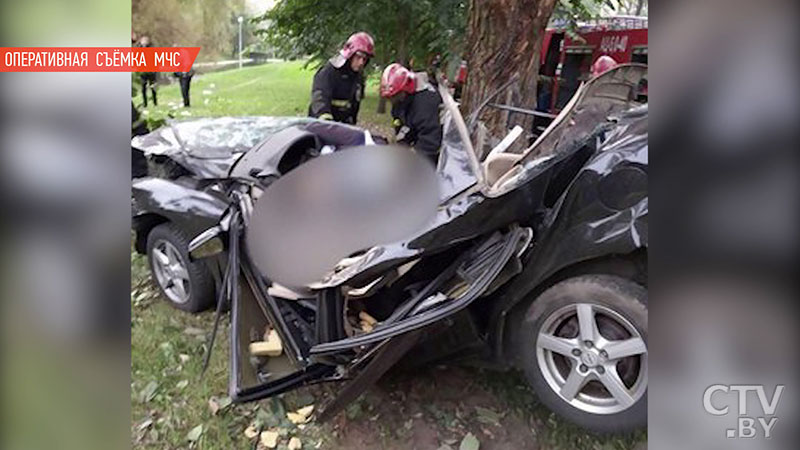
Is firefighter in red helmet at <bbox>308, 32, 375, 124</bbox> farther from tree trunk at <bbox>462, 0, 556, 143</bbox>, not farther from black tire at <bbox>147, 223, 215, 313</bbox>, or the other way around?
black tire at <bbox>147, 223, 215, 313</bbox>

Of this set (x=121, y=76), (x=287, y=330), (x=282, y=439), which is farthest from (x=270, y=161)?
(x=121, y=76)

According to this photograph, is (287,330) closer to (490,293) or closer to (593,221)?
(490,293)

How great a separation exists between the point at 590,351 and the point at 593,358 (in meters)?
0.03

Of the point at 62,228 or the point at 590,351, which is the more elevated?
the point at 62,228

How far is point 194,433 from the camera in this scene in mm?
2980

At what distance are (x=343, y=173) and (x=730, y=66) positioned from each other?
1759 millimetres

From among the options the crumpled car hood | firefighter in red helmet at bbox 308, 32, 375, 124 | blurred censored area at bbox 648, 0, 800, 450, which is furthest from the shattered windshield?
blurred censored area at bbox 648, 0, 800, 450

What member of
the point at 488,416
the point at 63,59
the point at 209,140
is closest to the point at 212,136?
the point at 209,140

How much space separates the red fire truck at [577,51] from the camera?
9594 mm

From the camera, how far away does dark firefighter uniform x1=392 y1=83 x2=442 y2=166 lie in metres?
5.04

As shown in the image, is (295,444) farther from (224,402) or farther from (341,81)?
(341,81)

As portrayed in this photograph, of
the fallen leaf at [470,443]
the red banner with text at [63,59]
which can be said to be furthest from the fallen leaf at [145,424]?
the red banner with text at [63,59]

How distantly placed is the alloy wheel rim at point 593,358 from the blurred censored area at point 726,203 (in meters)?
0.84

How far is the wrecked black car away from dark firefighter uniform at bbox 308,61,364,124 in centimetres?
324
